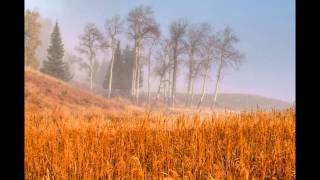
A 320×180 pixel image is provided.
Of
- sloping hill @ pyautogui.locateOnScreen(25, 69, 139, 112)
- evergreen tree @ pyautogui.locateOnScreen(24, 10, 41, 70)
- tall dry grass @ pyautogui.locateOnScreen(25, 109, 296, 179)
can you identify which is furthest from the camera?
evergreen tree @ pyautogui.locateOnScreen(24, 10, 41, 70)

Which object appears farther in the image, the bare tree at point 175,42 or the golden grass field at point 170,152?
the bare tree at point 175,42

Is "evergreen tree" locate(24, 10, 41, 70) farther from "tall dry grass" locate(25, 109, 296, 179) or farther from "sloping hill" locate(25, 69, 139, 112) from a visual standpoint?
"tall dry grass" locate(25, 109, 296, 179)

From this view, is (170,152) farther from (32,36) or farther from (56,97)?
(32,36)

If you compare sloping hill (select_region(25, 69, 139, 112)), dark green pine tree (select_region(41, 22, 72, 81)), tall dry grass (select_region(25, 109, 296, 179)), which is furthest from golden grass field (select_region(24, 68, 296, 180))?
dark green pine tree (select_region(41, 22, 72, 81))

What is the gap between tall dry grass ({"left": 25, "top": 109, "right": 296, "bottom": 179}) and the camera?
3516 mm

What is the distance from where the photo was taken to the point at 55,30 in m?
32.4

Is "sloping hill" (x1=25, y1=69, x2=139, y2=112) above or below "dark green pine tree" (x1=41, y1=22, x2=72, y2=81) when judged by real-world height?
below

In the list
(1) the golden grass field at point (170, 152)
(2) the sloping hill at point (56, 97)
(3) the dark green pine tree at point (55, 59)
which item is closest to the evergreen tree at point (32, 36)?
(3) the dark green pine tree at point (55, 59)

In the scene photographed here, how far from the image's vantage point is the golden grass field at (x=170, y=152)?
3518mm

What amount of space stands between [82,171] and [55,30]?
30100 millimetres

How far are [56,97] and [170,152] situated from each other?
14736mm

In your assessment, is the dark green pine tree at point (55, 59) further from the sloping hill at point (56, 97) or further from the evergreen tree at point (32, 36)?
the sloping hill at point (56, 97)

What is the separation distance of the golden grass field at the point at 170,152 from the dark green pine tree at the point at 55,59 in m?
26.2
